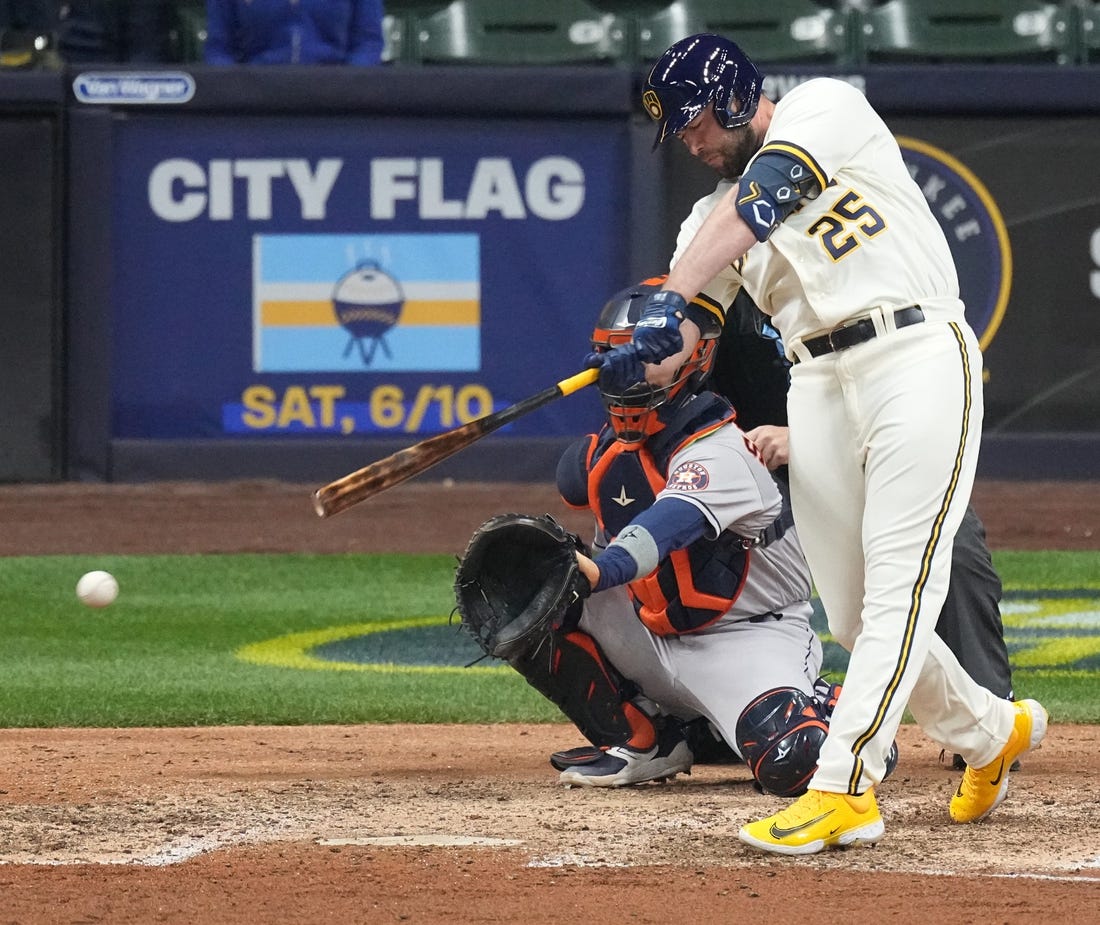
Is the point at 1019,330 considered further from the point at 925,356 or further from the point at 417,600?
the point at 925,356

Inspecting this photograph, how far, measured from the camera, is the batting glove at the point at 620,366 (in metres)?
3.79

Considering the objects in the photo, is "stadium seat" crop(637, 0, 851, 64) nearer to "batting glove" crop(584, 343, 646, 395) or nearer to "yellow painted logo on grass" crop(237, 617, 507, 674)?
"yellow painted logo on grass" crop(237, 617, 507, 674)

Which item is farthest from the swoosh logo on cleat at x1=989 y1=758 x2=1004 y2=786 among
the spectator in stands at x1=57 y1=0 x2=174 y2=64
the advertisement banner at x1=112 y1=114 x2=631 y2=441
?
the spectator in stands at x1=57 y1=0 x2=174 y2=64

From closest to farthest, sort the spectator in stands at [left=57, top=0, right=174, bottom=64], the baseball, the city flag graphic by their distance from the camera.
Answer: the baseball → the city flag graphic → the spectator in stands at [left=57, top=0, right=174, bottom=64]

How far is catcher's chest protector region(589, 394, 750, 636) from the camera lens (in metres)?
4.27

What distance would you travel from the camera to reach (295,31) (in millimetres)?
10352

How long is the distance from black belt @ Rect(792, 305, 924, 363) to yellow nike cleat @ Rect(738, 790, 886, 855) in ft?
2.86

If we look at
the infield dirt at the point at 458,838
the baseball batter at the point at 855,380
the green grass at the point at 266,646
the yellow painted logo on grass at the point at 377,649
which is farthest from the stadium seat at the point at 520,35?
the baseball batter at the point at 855,380

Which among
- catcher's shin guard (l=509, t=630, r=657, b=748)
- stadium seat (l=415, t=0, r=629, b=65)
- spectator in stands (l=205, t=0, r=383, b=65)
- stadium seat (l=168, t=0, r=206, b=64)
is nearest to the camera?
catcher's shin guard (l=509, t=630, r=657, b=748)

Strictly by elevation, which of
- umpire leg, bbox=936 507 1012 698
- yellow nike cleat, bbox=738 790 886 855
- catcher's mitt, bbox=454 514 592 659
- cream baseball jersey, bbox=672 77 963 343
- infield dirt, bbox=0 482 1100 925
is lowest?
infield dirt, bbox=0 482 1100 925

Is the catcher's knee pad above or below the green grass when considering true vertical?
above

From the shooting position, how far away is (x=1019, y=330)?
10516 mm

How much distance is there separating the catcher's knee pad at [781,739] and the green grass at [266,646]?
5.20 ft

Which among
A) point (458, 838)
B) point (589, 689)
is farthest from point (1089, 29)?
point (458, 838)
